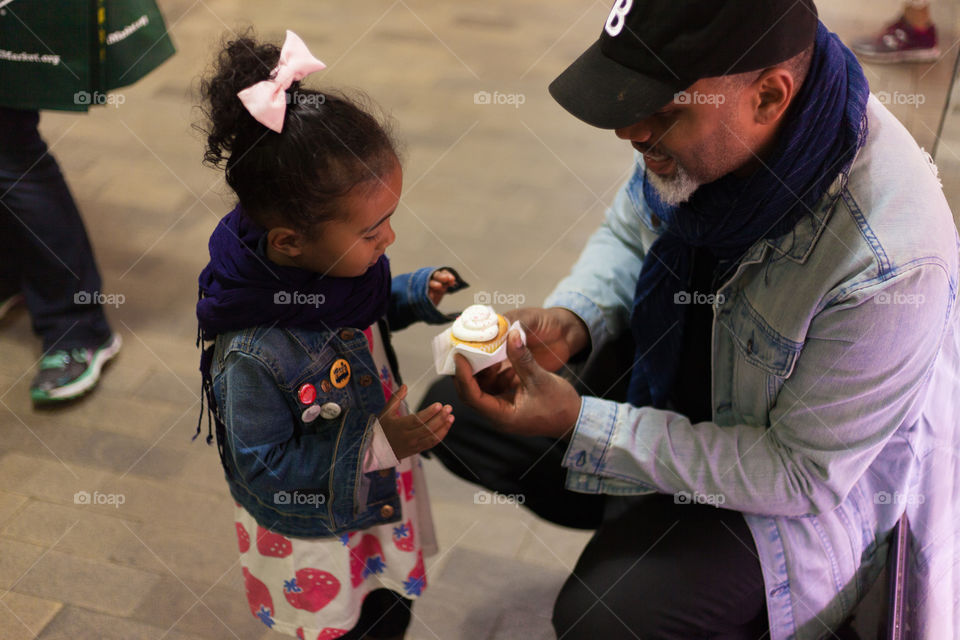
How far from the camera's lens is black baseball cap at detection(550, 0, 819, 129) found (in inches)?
46.0

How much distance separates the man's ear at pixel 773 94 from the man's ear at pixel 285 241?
718 mm

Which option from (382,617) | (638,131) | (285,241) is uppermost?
(638,131)

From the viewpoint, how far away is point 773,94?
125 cm

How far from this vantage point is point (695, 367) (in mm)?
1668

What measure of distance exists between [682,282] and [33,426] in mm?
1865

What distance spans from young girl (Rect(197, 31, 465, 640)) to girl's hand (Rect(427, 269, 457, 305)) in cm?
11

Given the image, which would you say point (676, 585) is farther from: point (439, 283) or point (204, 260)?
point (204, 260)

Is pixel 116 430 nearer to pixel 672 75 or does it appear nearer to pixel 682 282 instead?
pixel 682 282

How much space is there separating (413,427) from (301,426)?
0.68ft

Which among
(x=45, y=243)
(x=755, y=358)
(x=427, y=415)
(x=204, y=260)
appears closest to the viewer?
(x=427, y=415)

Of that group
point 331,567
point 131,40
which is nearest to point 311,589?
point 331,567

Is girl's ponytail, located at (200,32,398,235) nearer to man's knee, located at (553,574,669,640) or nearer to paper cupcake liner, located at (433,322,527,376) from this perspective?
paper cupcake liner, located at (433,322,527,376)

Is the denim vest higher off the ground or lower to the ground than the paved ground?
higher

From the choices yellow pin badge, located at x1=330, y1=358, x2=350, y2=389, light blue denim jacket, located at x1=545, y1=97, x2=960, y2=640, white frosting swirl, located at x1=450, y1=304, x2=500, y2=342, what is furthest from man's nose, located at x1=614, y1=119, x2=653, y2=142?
yellow pin badge, located at x1=330, y1=358, x2=350, y2=389
